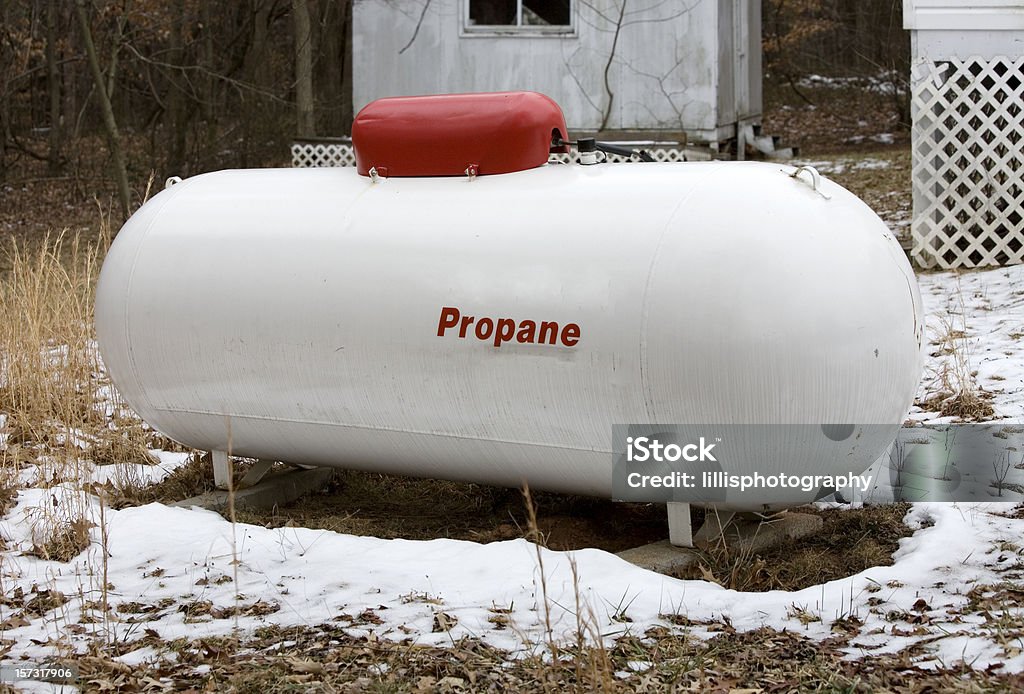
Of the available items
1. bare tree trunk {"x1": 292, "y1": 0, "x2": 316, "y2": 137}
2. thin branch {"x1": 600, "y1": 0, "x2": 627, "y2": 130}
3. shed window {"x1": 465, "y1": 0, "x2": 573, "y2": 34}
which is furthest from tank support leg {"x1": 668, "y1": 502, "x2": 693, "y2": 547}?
bare tree trunk {"x1": 292, "y1": 0, "x2": 316, "y2": 137}

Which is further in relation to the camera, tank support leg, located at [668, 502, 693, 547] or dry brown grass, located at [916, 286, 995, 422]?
dry brown grass, located at [916, 286, 995, 422]

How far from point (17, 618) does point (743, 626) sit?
91.3 inches

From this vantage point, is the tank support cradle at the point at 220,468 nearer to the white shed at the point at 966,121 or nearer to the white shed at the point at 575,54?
the white shed at the point at 966,121

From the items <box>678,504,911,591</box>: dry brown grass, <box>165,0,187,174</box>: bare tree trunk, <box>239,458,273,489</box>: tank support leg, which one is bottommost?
<box>678,504,911,591</box>: dry brown grass

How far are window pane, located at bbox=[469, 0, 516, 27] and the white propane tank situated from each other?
915 cm

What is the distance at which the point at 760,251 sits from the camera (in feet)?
12.9

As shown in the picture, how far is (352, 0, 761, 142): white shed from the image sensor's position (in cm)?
1374

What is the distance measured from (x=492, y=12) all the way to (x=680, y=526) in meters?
10.5

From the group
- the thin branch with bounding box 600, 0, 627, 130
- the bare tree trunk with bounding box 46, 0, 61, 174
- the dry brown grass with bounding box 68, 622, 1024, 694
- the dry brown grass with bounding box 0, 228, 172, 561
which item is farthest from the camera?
the bare tree trunk with bounding box 46, 0, 61, 174

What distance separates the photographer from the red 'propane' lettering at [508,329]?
4.15 meters

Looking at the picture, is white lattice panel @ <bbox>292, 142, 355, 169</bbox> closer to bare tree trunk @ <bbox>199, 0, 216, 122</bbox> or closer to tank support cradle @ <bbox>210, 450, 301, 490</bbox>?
bare tree trunk @ <bbox>199, 0, 216, 122</bbox>

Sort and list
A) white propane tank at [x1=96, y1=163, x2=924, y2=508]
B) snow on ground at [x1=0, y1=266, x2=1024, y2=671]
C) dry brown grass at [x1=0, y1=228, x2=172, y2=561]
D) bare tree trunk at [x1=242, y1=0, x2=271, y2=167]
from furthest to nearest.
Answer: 1. bare tree trunk at [x1=242, y1=0, x2=271, y2=167]
2. dry brown grass at [x1=0, y1=228, x2=172, y2=561]
3. white propane tank at [x1=96, y1=163, x2=924, y2=508]
4. snow on ground at [x1=0, y1=266, x2=1024, y2=671]

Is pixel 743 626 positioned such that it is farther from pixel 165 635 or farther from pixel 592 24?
pixel 592 24

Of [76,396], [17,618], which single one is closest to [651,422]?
[17,618]
